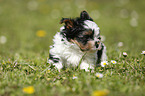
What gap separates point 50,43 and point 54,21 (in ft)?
6.96

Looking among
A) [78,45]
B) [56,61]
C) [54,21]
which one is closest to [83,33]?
[78,45]

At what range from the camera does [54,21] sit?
8.59 m

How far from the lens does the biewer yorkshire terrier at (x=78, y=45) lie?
302 cm

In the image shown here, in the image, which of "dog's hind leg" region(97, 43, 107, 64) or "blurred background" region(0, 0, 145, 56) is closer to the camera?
"dog's hind leg" region(97, 43, 107, 64)

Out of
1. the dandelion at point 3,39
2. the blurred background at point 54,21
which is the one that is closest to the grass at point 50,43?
the blurred background at point 54,21

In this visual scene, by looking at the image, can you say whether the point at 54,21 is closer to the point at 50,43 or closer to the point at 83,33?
the point at 50,43

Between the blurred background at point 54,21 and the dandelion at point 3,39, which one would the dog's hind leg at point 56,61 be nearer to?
the blurred background at point 54,21

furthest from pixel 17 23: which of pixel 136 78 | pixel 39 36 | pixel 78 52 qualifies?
pixel 136 78

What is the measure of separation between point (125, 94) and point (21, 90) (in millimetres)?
1451

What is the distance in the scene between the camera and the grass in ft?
8.64

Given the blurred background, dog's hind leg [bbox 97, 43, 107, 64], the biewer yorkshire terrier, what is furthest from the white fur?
the blurred background

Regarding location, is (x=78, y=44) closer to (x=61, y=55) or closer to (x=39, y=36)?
(x=61, y=55)

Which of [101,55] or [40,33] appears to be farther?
[40,33]

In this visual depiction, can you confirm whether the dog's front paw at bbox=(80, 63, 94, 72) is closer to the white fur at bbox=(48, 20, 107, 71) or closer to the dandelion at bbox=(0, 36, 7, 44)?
the white fur at bbox=(48, 20, 107, 71)
